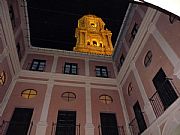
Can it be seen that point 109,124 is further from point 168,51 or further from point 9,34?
point 9,34

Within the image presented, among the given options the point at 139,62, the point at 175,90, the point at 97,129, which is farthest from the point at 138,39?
the point at 97,129

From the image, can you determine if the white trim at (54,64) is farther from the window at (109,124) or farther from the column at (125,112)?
the column at (125,112)

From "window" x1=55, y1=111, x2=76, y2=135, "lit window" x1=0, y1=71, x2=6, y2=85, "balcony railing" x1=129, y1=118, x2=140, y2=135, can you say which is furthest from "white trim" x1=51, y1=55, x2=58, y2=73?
"balcony railing" x1=129, y1=118, x2=140, y2=135

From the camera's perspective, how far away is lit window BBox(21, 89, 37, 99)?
12055mm

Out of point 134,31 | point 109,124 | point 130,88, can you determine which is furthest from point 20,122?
point 134,31

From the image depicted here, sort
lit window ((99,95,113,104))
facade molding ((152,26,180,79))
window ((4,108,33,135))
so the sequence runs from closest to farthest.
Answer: facade molding ((152,26,180,79)), window ((4,108,33,135)), lit window ((99,95,113,104))

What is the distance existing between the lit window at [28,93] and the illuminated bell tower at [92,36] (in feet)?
51.3

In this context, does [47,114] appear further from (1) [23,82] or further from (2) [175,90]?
(2) [175,90]

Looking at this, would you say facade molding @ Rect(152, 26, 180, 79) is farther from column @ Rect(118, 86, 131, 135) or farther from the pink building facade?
column @ Rect(118, 86, 131, 135)

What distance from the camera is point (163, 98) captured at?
859 centimetres

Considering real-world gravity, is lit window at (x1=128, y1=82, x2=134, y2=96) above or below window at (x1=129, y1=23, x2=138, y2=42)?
below

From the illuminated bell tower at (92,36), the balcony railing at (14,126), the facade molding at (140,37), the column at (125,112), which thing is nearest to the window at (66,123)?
the balcony railing at (14,126)

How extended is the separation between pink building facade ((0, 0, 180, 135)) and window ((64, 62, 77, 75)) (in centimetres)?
9

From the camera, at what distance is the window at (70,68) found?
48.0ft
